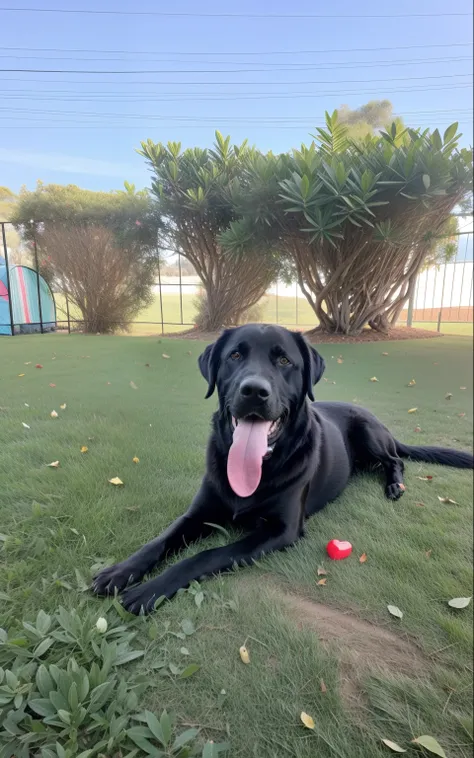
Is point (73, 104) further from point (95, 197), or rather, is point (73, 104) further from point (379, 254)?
point (379, 254)

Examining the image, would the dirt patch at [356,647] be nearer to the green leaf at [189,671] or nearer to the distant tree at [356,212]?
the green leaf at [189,671]

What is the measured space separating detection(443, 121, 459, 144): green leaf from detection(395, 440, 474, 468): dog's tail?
2.31ft

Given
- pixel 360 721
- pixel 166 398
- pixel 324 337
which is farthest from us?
pixel 166 398

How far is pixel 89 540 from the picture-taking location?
55.5 inches

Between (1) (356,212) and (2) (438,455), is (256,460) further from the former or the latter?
(1) (356,212)

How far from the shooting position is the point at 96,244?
136 cm

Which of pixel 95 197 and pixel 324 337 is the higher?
pixel 95 197

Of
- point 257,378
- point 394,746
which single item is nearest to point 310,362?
point 257,378

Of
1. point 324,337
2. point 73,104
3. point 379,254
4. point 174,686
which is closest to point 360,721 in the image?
point 174,686

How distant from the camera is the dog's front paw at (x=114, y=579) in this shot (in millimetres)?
1290

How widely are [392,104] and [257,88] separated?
0.39 metres

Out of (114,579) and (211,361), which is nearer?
(114,579)

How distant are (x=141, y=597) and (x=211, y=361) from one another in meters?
0.88

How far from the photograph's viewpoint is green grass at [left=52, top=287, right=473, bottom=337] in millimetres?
1313
